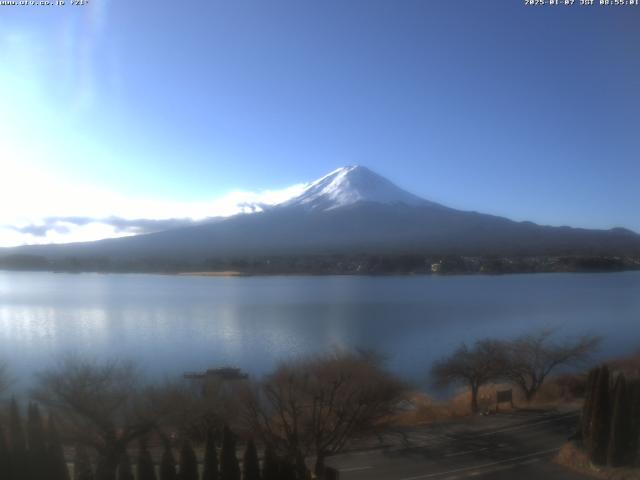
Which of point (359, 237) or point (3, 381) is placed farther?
point (359, 237)

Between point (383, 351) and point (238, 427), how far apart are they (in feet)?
18.0

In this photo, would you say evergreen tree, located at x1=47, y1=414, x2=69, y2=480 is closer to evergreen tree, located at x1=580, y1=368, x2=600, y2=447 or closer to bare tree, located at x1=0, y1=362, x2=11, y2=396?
bare tree, located at x1=0, y1=362, x2=11, y2=396

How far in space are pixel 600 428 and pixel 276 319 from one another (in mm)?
10148

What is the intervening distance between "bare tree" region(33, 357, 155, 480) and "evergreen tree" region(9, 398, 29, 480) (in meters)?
0.54

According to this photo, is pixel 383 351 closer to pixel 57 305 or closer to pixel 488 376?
pixel 488 376

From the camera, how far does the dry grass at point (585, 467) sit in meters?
4.90

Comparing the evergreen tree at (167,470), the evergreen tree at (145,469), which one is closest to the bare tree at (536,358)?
the evergreen tree at (167,470)

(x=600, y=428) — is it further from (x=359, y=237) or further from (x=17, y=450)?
(x=359, y=237)

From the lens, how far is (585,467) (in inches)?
205

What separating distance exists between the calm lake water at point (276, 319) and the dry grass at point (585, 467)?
4.16 meters

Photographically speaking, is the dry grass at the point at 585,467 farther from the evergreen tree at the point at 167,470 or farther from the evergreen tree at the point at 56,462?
the evergreen tree at the point at 56,462

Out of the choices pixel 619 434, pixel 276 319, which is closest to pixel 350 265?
pixel 276 319

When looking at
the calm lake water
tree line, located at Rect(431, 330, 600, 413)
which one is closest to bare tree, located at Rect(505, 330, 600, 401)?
tree line, located at Rect(431, 330, 600, 413)

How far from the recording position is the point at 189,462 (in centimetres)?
409
